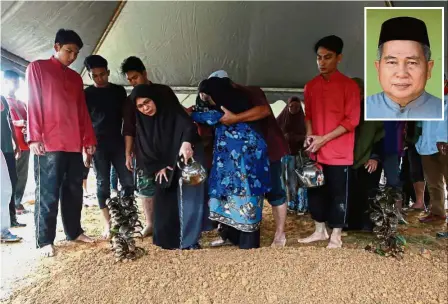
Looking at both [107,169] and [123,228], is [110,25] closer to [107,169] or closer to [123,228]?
[107,169]

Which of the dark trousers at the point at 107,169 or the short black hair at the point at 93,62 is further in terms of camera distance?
the dark trousers at the point at 107,169

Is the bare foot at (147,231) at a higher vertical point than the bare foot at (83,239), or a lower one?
lower

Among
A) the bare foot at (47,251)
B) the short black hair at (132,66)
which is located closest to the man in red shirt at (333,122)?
the short black hair at (132,66)

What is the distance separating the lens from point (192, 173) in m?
2.00

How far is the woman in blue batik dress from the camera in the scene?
210cm

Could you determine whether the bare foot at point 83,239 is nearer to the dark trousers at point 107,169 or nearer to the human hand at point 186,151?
the dark trousers at point 107,169

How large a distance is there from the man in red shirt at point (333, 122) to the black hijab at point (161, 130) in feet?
2.35

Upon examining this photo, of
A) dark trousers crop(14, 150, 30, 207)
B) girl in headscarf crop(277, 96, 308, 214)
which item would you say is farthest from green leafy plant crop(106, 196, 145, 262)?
girl in headscarf crop(277, 96, 308, 214)

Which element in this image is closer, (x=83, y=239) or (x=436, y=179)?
(x=83, y=239)

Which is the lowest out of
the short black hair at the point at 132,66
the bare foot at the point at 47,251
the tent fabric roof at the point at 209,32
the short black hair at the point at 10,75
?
the bare foot at the point at 47,251

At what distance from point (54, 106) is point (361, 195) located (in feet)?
7.15

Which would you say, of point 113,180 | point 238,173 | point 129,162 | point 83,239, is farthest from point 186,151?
point 83,239

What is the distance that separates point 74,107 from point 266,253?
4.40ft

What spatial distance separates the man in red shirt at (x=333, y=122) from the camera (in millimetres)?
2064
